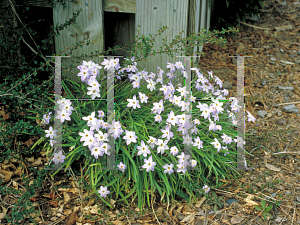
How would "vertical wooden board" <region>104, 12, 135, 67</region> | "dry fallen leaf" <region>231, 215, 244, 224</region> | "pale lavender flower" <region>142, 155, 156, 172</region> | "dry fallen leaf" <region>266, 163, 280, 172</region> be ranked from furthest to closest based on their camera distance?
"vertical wooden board" <region>104, 12, 135, 67</region> → "dry fallen leaf" <region>266, 163, 280, 172</region> → "dry fallen leaf" <region>231, 215, 244, 224</region> → "pale lavender flower" <region>142, 155, 156, 172</region>

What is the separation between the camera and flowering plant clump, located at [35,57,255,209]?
213cm

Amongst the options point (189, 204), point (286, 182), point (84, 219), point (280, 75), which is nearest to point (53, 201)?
point (84, 219)

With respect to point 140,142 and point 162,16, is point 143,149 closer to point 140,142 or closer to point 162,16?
point 140,142

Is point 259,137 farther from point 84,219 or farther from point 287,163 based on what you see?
point 84,219

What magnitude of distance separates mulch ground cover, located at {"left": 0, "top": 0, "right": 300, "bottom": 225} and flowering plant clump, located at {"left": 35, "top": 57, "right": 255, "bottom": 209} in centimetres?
15

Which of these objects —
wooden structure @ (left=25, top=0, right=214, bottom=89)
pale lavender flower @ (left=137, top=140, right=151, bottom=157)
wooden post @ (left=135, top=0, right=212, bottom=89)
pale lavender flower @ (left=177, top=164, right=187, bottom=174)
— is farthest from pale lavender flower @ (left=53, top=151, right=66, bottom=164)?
wooden post @ (left=135, top=0, right=212, bottom=89)

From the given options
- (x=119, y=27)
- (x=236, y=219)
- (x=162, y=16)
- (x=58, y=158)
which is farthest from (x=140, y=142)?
(x=119, y=27)

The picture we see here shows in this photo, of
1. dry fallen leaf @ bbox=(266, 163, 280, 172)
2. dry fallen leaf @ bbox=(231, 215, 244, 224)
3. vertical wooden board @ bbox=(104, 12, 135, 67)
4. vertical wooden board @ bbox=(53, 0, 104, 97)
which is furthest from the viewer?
vertical wooden board @ bbox=(104, 12, 135, 67)

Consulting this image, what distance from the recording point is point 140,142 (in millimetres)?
2270

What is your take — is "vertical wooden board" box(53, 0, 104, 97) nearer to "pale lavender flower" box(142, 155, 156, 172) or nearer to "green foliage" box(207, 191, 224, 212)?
"pale lavender flower" box(142, 155, 156, 172)

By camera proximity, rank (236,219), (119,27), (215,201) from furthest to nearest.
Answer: (119,27)
(215,201)
(236,219)

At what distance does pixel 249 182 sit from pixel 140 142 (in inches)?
42.0

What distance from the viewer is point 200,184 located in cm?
246

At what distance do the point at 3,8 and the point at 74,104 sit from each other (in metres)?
1.13
